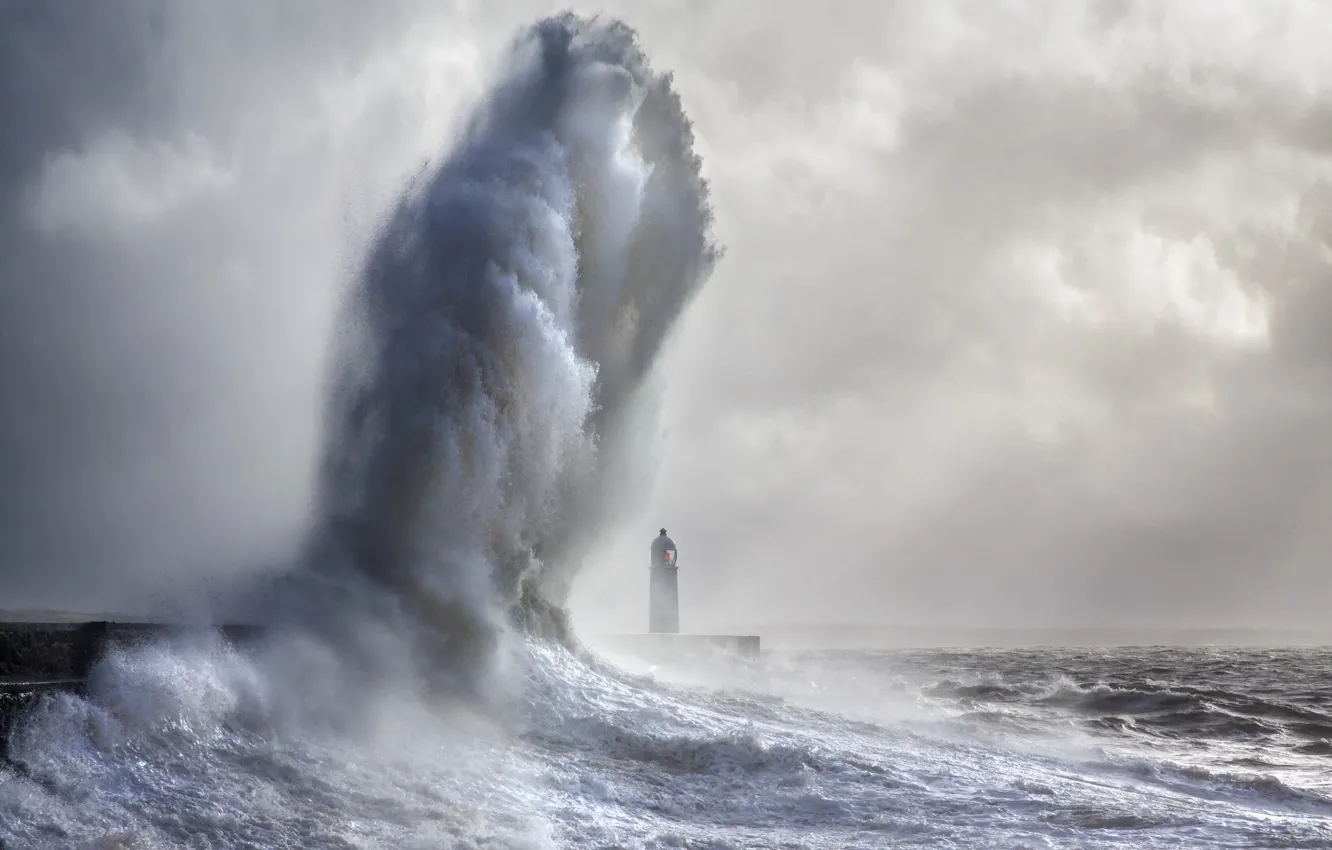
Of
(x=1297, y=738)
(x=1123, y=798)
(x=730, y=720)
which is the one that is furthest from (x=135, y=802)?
(x=1297, y=738)

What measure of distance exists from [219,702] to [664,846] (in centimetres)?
302

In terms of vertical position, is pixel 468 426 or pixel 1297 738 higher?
pixel 468 426

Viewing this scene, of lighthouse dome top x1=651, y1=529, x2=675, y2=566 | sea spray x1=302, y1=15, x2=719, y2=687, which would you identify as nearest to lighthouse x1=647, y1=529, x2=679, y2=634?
lighthouse dome top x1=651, y1=529, x2=675, y2=566

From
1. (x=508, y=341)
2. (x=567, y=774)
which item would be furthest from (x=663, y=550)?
(x=567, y=774)

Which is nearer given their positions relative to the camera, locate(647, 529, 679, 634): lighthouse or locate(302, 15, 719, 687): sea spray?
locate(302, 15, 719, 687): sea spray

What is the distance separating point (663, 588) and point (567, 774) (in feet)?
40.9

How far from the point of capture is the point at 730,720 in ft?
32.0

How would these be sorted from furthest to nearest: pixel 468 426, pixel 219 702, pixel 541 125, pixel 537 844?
pixel 541 125, pixel 468 426, pixel 219 702, pixel 537 844

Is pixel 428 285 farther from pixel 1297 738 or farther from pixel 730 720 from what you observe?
pixel 1297 738

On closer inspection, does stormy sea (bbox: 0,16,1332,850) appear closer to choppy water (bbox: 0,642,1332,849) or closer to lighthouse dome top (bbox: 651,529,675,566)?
choppy water (bbox: 0,642,1332,849)

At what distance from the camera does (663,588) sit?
782 inches

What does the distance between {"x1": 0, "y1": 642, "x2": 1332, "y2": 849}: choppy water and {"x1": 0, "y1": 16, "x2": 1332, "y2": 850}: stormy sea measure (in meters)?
0.03

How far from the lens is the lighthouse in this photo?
1977cm

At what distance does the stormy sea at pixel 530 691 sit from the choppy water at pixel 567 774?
3cm
